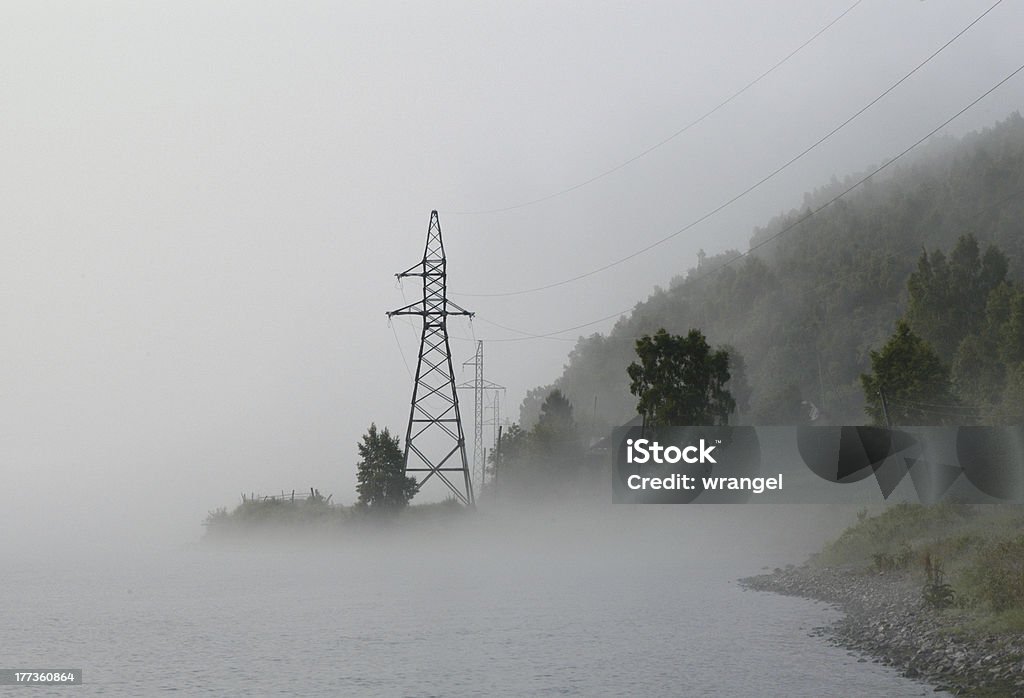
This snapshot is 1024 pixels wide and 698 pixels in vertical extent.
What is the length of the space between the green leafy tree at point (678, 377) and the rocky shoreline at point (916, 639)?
42178mm

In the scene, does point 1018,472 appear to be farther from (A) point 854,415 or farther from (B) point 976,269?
(A) point 854,415

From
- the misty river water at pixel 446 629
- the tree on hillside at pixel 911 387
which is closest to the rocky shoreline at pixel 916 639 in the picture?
the misty river water at pixel 446 629

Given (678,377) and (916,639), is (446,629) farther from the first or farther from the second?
(678,377)

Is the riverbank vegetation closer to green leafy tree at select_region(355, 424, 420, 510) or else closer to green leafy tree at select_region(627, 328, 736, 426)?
green leafy tree at select_region(627, 328, 736, 426)

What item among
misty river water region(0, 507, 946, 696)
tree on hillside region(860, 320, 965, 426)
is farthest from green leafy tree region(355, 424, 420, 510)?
tree on hillside region(860, 320, 965, 426)

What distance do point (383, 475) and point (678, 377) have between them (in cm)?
3618

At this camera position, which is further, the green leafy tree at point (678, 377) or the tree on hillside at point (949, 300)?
the tree on hillside at point (949, 300)

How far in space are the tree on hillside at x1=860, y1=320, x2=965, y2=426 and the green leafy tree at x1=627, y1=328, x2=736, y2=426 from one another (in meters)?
19.0

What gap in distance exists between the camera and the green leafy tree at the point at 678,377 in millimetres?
102438

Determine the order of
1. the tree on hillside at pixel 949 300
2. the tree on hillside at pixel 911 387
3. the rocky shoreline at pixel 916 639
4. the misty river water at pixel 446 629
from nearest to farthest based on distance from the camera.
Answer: the rocky shoreline at pixel 916 639, the misty river water at pixel 446 629, the tree on hillside at pixel 911 387, the tree on hillside at pixel 949 300

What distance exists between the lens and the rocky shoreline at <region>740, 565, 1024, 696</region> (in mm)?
31641

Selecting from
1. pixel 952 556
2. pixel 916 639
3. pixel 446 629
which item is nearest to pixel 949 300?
pixel 952 556

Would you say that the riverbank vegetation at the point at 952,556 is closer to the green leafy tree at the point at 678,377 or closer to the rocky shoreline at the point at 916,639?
the rocky shoreline at the point at 916,639

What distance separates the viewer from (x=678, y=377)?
105 metres
